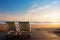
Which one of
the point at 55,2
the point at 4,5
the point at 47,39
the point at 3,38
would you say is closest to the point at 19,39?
the point at 3,38

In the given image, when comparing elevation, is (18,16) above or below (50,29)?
above

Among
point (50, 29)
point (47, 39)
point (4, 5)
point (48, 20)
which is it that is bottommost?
point (47, 39)

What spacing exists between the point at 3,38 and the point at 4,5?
2.10ft

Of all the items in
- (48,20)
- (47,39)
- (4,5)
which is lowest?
(47,39)

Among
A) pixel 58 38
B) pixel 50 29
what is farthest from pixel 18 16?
pixel 58 38

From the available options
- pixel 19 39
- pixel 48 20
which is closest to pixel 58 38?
pixel 48 20

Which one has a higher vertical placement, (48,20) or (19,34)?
(48,20)

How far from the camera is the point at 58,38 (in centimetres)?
268

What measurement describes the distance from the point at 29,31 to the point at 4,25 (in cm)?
51

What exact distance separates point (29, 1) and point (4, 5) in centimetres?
49

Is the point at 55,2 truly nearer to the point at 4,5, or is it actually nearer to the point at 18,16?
the point at 18,16

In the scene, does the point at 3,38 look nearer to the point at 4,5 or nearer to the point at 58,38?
the point at 4,5

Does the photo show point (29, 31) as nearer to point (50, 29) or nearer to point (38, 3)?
point (50, 29)

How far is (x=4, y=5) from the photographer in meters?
2.65
